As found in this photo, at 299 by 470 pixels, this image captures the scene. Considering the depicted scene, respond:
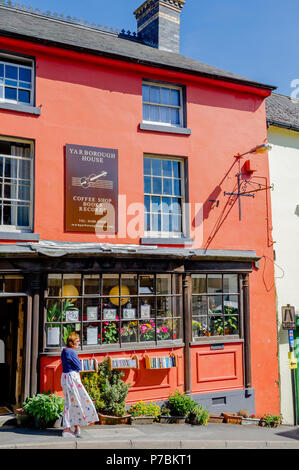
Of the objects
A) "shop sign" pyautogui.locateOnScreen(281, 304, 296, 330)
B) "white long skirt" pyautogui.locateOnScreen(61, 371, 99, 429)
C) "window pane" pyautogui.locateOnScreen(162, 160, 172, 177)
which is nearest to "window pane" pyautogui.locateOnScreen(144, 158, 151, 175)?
"window pane" pyautogui.locateOnScreen(162, 160, 172, 177)

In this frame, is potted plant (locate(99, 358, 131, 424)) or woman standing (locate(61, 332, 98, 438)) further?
potted plant (locate(99, 358, 131, 424))

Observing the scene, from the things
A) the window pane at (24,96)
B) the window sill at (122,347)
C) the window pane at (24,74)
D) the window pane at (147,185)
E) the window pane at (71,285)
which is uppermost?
the window pane at (24,74)

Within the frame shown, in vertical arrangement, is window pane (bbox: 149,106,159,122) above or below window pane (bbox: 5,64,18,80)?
below

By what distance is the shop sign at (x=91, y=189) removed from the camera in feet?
34.7

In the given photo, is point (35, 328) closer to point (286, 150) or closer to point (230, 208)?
point (230, 208)

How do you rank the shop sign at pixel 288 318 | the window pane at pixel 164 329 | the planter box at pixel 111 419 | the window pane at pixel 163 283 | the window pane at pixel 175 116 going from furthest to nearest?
the window pane at pixel 175 116
the shop sign at pixel 288 318
the window pane at pixel 163 283
the window pane at pixel 164 329
the planter box at pixel 111 419

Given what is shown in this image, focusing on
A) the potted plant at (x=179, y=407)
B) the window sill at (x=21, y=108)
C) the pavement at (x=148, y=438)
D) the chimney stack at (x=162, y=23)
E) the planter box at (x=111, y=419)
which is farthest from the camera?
the chimney stack at (x=162, y=23)

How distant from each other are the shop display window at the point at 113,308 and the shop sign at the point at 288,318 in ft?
9.68

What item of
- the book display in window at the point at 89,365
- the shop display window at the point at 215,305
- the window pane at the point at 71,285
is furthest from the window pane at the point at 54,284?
the shop display window at the point at 215,305

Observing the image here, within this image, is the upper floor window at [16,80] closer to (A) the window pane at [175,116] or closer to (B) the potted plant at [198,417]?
(A) the window pane at [175,116]

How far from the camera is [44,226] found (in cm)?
1025

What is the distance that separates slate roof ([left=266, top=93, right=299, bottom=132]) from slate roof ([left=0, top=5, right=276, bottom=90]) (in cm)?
117

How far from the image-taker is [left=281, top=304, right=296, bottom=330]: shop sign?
1219cm

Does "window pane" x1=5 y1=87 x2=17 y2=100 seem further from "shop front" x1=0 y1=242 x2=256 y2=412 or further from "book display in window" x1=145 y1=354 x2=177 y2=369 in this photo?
"book display in window" x1=145 y1=354 x2=177 y2=369
